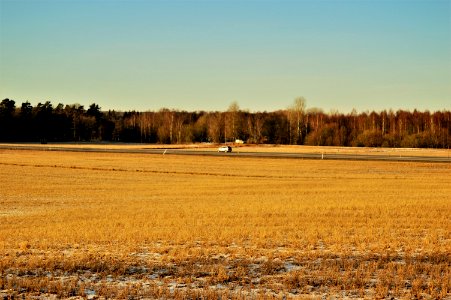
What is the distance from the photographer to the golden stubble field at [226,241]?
10.9m

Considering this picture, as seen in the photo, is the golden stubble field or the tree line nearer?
the golden stubble field

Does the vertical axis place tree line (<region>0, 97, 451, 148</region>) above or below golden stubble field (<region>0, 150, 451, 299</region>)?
above

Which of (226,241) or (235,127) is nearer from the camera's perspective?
(226,241)

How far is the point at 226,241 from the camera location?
16.6 meters

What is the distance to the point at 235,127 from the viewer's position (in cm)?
15138

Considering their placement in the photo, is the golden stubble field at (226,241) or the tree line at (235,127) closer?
the golden stubble field at (226,241)

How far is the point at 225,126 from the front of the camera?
499 feet

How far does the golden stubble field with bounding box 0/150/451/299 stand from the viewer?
10.9m

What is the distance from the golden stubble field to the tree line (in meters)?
100

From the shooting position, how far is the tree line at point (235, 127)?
456 feet

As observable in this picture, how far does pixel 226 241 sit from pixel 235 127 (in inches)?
5320

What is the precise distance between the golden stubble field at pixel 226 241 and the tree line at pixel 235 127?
100 meters

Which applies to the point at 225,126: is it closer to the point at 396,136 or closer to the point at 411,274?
the point at 396,136

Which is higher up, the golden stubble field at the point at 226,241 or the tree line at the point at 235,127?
the tree line at the point at 235,127
